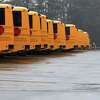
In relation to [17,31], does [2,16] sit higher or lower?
higher

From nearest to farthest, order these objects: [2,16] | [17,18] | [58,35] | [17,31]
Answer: [2,16]
[17,31]
[17,18]
[58,35]

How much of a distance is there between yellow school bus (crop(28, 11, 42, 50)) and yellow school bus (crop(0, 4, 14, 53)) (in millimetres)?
5855

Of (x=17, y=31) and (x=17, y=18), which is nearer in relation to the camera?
(x=17, y=31)

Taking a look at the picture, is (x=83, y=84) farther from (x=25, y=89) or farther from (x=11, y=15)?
(x=11, y=15)

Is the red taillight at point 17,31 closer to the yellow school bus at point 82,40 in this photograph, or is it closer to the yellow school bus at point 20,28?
the yellow school bus at point 20,28

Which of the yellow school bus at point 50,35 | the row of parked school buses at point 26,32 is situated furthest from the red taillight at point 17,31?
the yellow school bus at point 50,35

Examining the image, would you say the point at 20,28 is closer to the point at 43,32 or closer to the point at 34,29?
the point at 34,29

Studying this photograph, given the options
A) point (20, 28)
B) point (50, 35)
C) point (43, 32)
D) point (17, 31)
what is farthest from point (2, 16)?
point (50, 35)

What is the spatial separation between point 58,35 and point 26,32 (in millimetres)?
13836

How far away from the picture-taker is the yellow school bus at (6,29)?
27.9m

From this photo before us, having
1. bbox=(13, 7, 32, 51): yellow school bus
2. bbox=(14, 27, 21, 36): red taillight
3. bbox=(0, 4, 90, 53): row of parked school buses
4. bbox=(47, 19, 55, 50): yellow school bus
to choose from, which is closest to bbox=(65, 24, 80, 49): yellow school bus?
bbox=(0, 4, 90, 53): row of parked school buses

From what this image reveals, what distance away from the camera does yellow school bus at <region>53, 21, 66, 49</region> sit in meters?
45.5

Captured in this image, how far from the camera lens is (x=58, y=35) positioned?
4600 centimetres

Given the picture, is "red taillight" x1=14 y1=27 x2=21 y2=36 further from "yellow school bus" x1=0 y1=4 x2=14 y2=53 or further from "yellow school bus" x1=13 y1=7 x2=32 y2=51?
"yellow school bus" x1=0 y1=4 x2=14 y2=53
